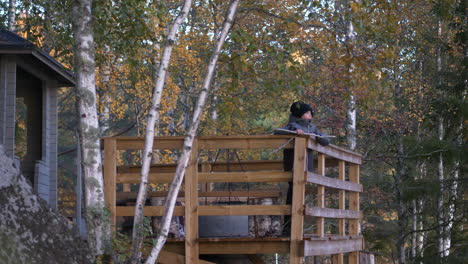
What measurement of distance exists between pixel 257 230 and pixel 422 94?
46.7 ft

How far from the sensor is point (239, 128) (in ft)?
76.8

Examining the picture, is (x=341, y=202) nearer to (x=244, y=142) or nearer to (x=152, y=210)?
(x=244, y=142)

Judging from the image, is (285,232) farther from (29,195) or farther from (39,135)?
(39,135)

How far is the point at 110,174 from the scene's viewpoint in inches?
306

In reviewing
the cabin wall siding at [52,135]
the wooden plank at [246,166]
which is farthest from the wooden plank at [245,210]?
the cabin wall siding at [52,135]

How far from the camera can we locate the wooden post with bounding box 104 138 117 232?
7758mm

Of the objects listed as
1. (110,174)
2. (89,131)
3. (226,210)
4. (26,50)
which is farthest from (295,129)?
(26,50)

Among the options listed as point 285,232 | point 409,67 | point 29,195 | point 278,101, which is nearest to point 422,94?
point 409,67

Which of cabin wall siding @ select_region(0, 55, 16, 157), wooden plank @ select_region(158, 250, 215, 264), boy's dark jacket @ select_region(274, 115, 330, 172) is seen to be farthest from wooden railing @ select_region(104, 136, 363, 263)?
A: cabin wall siding @ select_region(0, 55, 16, 157)

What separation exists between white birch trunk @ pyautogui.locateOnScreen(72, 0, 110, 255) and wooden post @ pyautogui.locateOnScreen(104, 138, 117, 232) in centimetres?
42

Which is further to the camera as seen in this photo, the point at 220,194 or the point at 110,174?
the point at 220,194

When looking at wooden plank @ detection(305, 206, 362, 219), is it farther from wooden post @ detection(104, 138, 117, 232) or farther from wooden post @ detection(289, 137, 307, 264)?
wooden post @ detection(104, 138, 117, 232)

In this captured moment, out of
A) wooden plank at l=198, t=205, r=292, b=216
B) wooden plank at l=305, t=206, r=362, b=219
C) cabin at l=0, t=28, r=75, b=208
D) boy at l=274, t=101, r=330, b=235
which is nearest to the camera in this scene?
wooden plank at l=198, t=205, r=292, b=216

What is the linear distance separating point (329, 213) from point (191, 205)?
1769 millimetres
